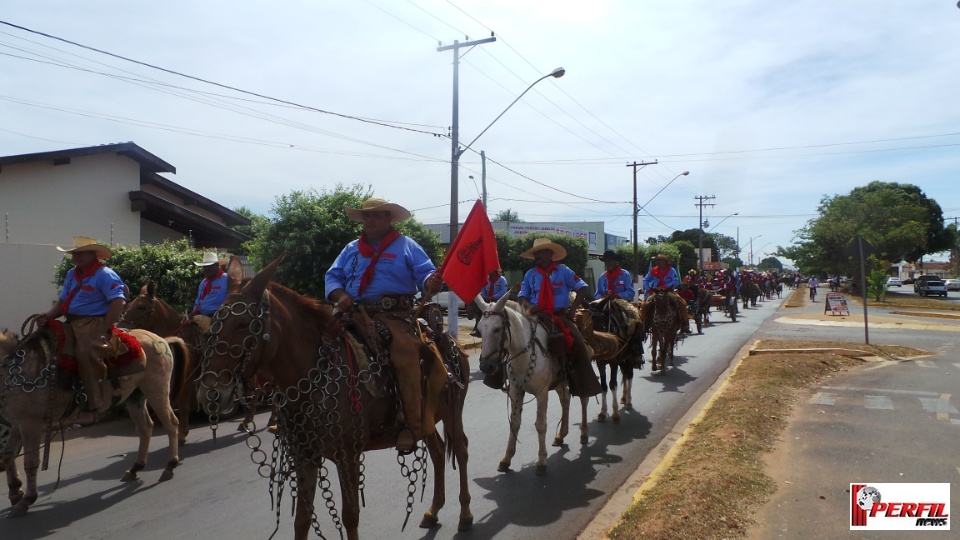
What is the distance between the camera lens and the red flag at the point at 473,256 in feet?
15.9

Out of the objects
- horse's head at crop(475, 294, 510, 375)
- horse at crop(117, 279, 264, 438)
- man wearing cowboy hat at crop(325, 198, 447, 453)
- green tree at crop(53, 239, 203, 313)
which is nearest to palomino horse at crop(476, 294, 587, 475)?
horse's head at crop(475, 294, 510, 375)

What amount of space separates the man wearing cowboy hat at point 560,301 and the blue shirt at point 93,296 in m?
4.27

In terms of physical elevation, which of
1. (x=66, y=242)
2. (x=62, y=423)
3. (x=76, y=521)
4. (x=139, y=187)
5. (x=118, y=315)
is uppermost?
(x=139, y=187)

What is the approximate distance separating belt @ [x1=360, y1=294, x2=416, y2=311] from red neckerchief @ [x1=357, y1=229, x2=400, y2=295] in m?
0.12

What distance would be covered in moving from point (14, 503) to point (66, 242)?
11.8 metres

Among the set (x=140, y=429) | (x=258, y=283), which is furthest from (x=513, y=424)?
(x=140, y=429)

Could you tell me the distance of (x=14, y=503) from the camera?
5.75 metres

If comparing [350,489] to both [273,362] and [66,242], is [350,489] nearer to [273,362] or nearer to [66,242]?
[273,362]

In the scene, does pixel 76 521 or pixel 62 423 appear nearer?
pixel 76 521

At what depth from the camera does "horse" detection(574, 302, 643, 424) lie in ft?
27.1

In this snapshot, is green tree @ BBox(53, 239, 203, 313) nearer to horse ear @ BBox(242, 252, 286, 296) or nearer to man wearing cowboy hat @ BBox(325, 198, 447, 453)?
man wearing cowboy hat @ BBox(325, 198, 447, 453)

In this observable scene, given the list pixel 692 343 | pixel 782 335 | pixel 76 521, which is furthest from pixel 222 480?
pixel 782 335

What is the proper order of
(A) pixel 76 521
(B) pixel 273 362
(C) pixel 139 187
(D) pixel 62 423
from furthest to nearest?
1. (C) pixel 139 187
2. (D) pixel 62 423
3. (A) pixel 76 521
4. (B) pixel 273 362

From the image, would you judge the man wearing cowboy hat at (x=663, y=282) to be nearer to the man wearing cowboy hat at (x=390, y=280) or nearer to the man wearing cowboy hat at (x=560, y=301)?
the man wearing cowboy hat at (x=560, y=301)
